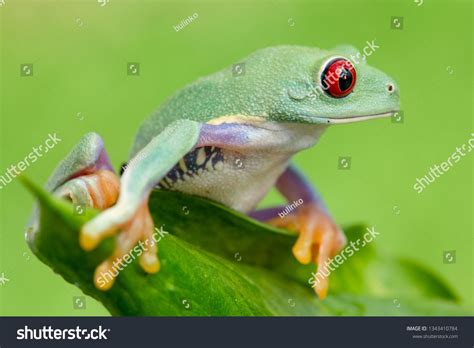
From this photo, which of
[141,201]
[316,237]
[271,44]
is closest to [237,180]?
[316,237]

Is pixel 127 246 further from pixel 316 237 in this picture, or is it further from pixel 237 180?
pixel 316 237

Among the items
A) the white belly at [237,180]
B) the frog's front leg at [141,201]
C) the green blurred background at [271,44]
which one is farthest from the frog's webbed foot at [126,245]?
the green blurred background at [271,44]

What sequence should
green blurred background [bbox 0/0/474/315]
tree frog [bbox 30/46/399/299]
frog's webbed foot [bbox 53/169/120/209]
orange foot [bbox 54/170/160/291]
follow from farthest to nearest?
green blurred background [bbox 0/0/474/315] < tree frog [bbox 30/46/399/299] < frog's webbed foot [bbox 53/169/120/209] < orange foot [bbox 54/170/160/291]

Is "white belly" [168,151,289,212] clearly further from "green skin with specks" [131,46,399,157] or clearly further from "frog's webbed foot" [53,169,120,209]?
"frog's webbed foot" [53,169,120,209]

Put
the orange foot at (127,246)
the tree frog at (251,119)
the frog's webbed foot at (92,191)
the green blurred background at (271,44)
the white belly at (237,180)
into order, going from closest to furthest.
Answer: the orange foot at (127,246), the frog's webbed foot at (92,191), the tree frog at (251,119), the white belly at (237,180), the green blurred background at (271,44)

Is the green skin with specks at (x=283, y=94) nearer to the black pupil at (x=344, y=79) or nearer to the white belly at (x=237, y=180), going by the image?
the black pupil at (x=344, y=79)

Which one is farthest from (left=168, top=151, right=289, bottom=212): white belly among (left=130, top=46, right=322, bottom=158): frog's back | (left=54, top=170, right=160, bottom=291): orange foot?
(left=54, top=170, right=160, bottom=291): orange foot
